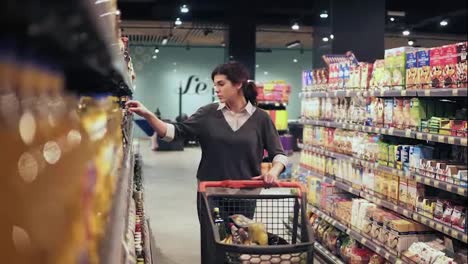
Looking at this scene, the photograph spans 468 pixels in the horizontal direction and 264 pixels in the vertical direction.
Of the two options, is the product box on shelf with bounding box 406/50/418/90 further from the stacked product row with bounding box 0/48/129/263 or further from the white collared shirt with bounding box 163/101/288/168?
the stacked product row with bounding box 0/48/129/263

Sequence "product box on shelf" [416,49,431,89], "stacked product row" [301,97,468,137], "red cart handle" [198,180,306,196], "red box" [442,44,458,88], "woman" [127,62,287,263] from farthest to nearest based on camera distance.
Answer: "product box on shelf" [416,49,431,89] → "stacked product row" [301,97,468,137] → "red box" [442,44,458,88] → "woman" [127,62,287,263] → "red cart handle" [198,180,306,196]

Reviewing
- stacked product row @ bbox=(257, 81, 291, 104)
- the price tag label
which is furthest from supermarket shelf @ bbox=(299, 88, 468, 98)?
stacked product row @ bbox=(257, 81, 291, 104)

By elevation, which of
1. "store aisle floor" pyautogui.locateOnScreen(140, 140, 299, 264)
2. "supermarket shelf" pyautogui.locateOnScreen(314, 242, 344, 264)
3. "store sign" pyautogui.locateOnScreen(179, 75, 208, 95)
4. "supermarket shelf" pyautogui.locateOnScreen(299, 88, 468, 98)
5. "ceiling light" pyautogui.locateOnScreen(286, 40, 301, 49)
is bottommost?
"store aisle floor" pyautogui.locateOnScreen(140, 140, 299, 264)

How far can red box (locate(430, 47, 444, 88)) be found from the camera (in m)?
3.77

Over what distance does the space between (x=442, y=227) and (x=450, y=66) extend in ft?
3.42

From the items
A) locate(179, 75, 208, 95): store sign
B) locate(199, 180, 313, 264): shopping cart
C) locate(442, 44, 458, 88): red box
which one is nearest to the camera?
locate(199, 180, 313, 264): shopping cart

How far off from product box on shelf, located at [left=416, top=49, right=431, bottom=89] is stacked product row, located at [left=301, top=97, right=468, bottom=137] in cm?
14

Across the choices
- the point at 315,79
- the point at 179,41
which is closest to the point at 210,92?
the point at 179,41

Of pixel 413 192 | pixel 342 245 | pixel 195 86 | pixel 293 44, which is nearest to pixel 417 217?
pixel 413 192

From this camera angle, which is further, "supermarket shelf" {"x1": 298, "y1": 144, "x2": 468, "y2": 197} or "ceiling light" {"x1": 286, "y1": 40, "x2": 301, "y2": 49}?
"ceiling light" {"x1": 286, "y1": 40, "x2": 301, "y2": 49}

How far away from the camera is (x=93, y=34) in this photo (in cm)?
55

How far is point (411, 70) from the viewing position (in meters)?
4.16

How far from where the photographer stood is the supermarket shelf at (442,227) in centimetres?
345

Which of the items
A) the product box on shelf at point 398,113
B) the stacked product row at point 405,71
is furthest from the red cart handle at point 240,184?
the product box on shelf at point 398,113
